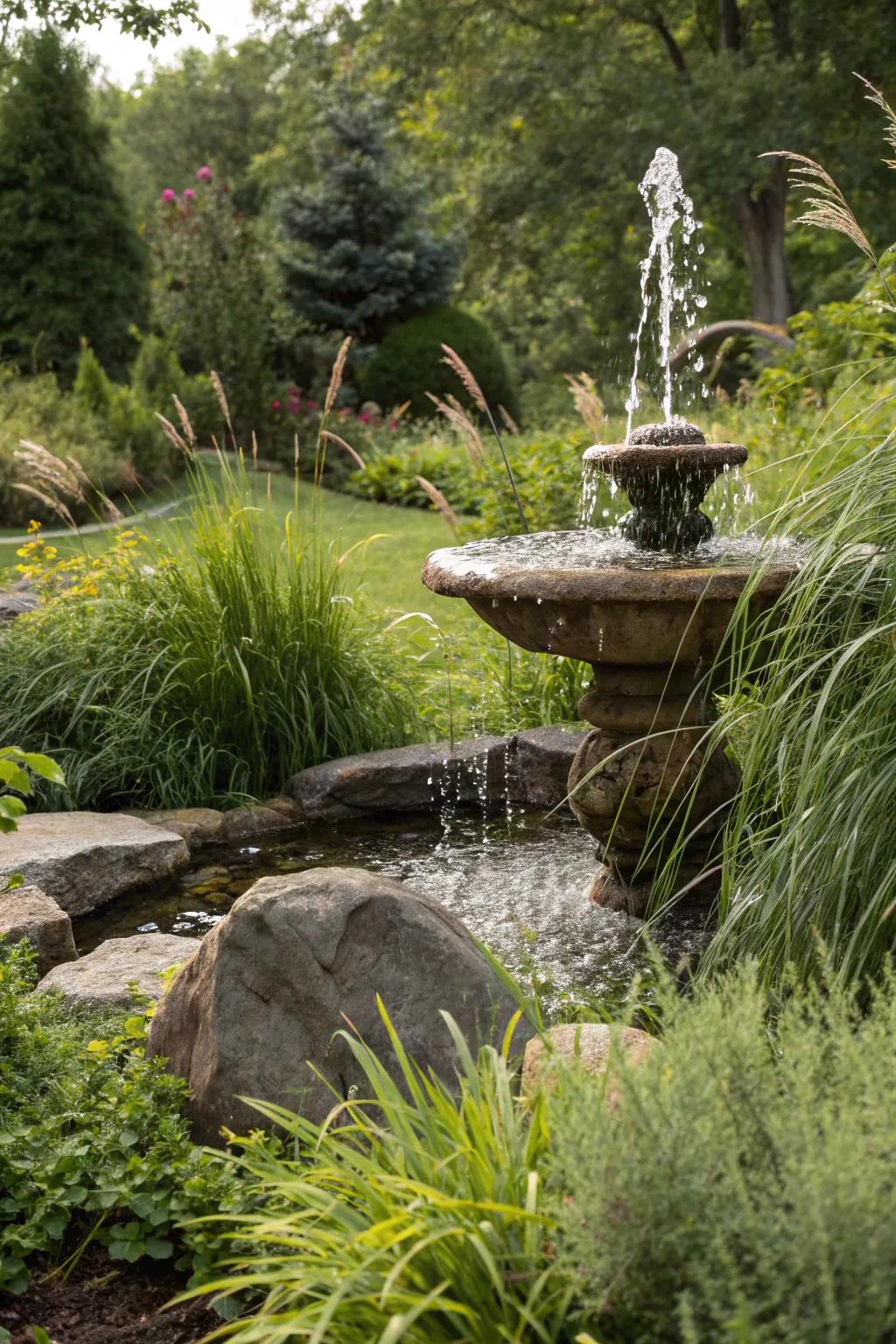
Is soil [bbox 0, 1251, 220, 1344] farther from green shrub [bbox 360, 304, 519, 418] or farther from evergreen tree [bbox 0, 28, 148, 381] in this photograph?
green shrub [bbox 360, 304, 519, 418]

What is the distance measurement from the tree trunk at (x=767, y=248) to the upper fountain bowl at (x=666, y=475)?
16.8m

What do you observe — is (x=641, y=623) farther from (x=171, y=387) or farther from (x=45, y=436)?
(x=171, y=387)

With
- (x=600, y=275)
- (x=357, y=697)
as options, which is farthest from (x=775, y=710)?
(x=600, y=275)

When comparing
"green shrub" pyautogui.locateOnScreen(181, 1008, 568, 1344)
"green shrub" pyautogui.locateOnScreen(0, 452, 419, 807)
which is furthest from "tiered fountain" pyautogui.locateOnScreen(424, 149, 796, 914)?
"green shrub" pyautogui.locateOnScreen(181, 1008, 568, 1344)

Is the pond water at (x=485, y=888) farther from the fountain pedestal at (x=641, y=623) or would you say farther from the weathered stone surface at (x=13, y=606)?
the weathered stone surface at (x=13, y=606)

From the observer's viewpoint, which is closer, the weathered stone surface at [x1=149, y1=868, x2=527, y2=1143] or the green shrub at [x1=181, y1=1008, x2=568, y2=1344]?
the green shrub at [x1=181, y1=1008, x2=568, y2=1344]

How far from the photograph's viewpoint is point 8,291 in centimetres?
1387

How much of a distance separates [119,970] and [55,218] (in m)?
12.5

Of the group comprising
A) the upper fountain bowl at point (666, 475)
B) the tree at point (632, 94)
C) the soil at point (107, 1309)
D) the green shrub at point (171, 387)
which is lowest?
the soil at point (107, 1309)

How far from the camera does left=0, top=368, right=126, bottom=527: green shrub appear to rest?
10.6m

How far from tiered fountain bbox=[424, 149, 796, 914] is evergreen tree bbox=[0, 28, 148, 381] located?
35.6ft

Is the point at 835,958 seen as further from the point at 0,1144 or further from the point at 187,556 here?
the point at 187,556

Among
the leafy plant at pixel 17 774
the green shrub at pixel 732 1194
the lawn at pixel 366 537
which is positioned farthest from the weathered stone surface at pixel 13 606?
the green shrub at pixel 732 1194

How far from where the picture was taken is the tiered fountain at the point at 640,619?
355cm
